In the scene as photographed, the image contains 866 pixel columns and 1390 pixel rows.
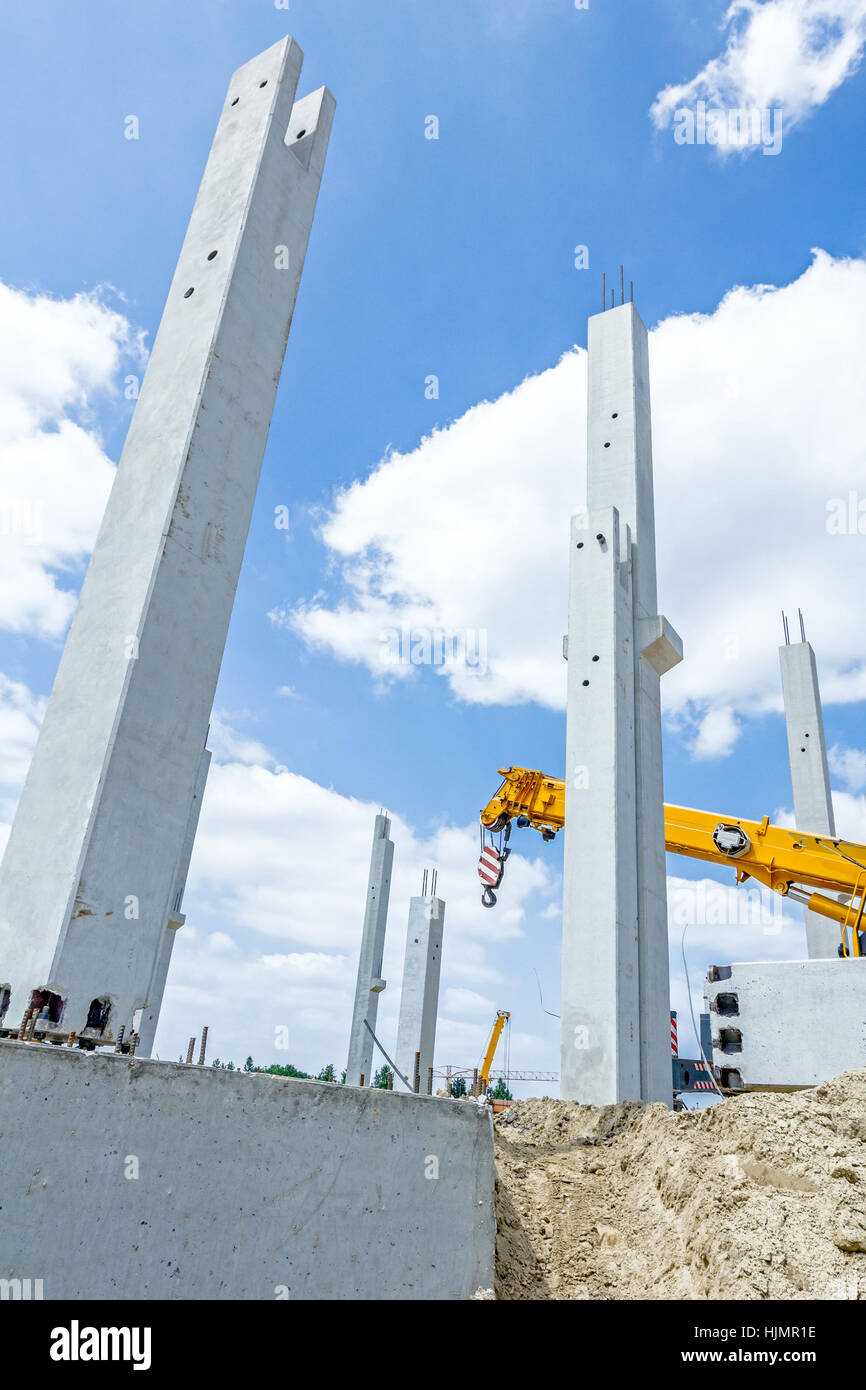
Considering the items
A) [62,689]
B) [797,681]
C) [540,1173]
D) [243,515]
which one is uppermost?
[797,681]

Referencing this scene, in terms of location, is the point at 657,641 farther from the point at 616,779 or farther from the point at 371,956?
the point at 371,956

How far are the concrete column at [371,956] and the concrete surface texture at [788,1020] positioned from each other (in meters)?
9.75

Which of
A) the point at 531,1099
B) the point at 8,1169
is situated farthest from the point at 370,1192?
the point at 531,1099

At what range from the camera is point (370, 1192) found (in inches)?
159

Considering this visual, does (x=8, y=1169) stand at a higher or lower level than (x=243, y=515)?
lower

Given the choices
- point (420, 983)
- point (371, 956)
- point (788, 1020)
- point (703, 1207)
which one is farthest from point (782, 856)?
point (371, 956)

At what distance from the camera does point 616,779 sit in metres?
8.42

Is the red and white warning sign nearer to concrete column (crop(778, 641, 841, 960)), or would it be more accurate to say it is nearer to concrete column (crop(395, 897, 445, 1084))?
concrete column (crop(395, 897, 445, 1084))

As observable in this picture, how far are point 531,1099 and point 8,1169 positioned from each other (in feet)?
19.1

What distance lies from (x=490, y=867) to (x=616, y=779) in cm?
613

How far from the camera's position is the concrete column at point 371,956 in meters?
18.0

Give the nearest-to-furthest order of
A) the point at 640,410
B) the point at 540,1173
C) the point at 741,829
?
the point at 540,1173 → the point at 640,410 → the point at 741,829

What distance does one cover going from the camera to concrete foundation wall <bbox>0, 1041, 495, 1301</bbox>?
9.95ft
